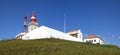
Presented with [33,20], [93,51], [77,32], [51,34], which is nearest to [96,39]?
[77,32]

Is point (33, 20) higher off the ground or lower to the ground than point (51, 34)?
higher

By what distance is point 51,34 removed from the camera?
5534cm

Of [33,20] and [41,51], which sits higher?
[33,20]

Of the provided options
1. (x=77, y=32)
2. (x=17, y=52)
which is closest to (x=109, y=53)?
(x=17, y=52)

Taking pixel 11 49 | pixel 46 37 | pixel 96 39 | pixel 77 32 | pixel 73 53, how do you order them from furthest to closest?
pixel 96 39 < pixel 77 32 < pixel 46 37 < pixel 11 49 < pixel 73 53

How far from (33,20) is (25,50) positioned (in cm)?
3526

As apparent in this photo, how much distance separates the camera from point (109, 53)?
36625mm

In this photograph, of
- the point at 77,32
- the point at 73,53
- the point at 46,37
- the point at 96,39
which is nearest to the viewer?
the point at 73,53

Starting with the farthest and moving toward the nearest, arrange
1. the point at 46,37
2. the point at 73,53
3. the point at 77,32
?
the point at 77,32
the point at 46,37
the point at 73,53

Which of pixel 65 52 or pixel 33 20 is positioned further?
pixel 33 20

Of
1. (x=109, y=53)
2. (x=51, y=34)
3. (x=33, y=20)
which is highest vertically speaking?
(x=33, y=20)

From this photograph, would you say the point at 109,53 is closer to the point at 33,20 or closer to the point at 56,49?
the point at 56,49

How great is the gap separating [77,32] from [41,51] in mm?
34805

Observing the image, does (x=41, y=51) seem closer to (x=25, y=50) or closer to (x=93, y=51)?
(x=25, y=50)
